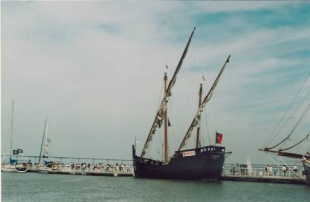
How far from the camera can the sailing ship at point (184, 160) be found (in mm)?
35062

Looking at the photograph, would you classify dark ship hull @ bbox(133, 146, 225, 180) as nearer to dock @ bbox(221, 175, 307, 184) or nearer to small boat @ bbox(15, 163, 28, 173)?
dock @ bbox(221, 175, 307, 184)

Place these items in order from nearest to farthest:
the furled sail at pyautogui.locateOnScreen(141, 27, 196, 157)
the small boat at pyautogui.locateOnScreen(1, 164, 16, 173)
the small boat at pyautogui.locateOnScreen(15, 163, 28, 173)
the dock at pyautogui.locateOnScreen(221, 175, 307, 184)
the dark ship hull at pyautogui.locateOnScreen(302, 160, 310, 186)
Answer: the dark ship hull at pyautogui.locateOnScreen(302, 160, 310, 186) < the dock at pyautogui.locateOnScreen(221, 175, 307, 184) < the furled sail at pyautogui.locateOnScreen(141, 27, 196, 157) < the small boat at pyautogui.locateOnScreen(15, 163, 28, 173) < the small boat at pyautogui.locateOnScreen(1, 164, 16, 173)

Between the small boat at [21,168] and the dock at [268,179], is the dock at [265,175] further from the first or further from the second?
the small boat at [21,168]

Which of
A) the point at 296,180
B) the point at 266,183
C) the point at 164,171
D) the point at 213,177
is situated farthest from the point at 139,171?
the point at 296,180

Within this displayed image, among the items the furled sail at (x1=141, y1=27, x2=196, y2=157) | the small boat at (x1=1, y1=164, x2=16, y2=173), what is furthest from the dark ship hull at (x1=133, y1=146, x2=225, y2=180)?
the small boat at (x1=1, y1=164, x2=16, y2=173)

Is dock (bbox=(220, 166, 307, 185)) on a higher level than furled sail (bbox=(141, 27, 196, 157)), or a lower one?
lower

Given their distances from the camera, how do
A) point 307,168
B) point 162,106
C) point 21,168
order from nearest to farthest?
point 307,168
point 162,106
point 21,168

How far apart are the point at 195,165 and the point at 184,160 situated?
38.5 inches

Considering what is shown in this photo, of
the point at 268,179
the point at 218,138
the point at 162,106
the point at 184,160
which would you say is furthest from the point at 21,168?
the point at 268,179

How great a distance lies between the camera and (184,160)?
36031mm

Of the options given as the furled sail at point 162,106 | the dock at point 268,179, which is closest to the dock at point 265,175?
the dock at point 268,179

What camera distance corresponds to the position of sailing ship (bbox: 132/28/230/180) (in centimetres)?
3506

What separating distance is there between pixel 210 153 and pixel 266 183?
14.9ft

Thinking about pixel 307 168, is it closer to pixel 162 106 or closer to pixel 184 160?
pixel 184 160
